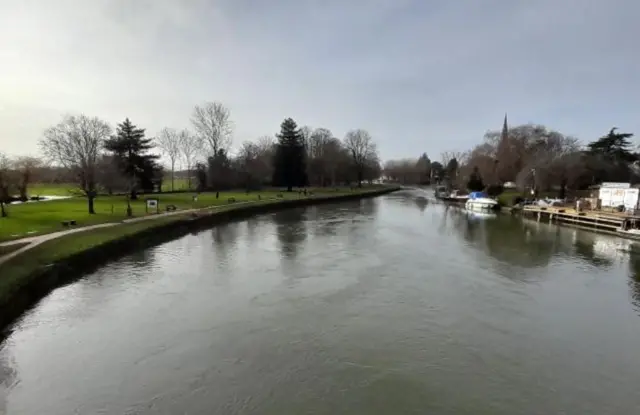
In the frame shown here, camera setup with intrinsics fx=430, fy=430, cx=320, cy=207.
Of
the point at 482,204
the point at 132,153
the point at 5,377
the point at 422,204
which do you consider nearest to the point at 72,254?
the point at 5,377

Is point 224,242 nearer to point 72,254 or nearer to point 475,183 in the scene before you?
point 72,254

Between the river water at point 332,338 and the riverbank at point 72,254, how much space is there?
1.78 feet

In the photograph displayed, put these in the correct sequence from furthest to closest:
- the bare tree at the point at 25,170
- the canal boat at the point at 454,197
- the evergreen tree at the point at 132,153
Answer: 1. the canal boat at the point at 454,197
2. the evergreen tree at the point at 132,153
3. the bare tree at the point at 25,170

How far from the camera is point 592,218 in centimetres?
3231

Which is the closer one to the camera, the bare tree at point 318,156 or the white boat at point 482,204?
the white boat at point 482,204

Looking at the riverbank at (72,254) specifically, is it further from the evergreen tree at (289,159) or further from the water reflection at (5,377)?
the evergreen tree at (289,159)

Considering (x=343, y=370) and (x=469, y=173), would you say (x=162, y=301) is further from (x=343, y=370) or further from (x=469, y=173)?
(x=469, y=173)

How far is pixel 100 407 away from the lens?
7.58 m

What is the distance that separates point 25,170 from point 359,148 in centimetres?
5913

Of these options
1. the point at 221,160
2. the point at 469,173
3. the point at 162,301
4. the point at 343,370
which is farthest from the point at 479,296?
the point at 469,173

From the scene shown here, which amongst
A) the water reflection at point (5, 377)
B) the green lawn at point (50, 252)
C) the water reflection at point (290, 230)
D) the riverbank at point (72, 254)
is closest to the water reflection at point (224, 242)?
the riverbank at point (72, 254)

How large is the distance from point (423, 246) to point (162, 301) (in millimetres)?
14387

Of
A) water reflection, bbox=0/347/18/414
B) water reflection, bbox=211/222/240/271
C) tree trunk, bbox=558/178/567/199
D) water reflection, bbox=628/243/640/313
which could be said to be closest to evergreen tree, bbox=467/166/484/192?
tree trunk, bbox=558/178/567/199

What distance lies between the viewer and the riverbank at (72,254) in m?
12.3
